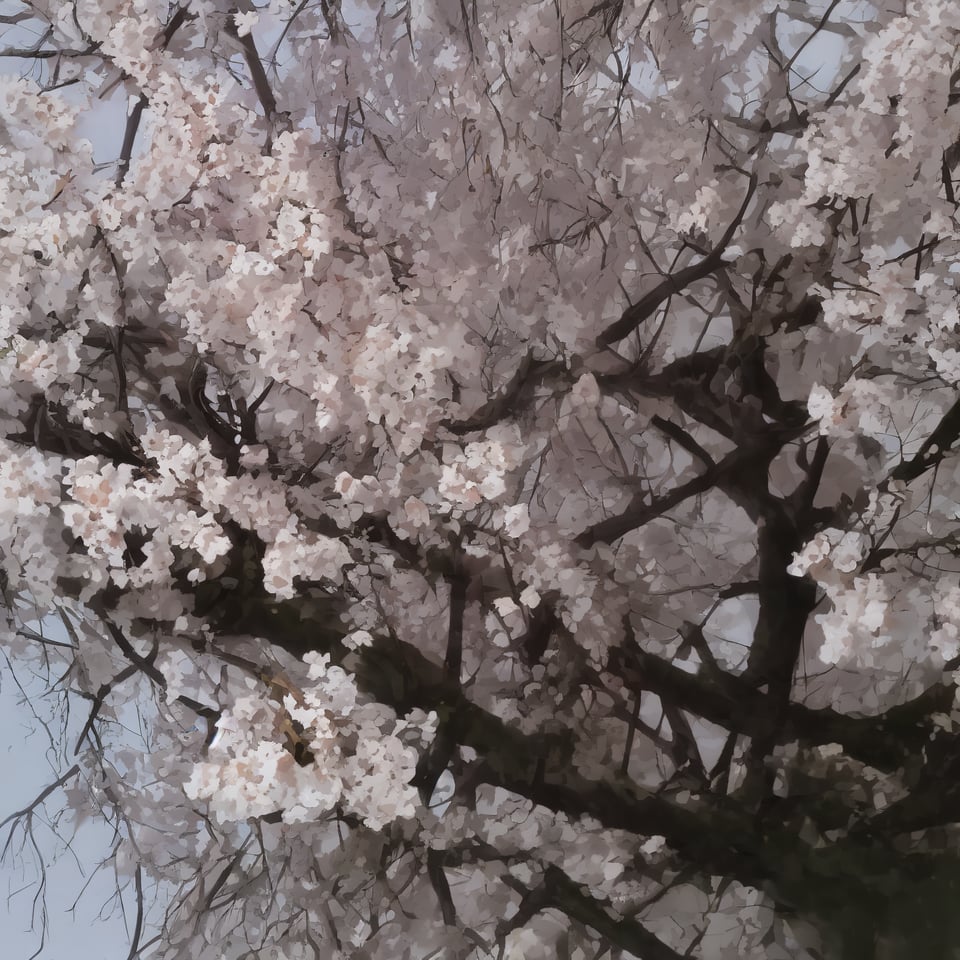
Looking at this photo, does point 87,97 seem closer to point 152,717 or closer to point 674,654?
point 152,717

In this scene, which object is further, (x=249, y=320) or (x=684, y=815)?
(x=684, y=815)

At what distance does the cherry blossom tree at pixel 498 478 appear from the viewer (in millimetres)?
1395

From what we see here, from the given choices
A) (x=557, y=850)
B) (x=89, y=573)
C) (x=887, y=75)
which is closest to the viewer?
(x=887, y=75)

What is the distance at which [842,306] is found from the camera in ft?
4.39

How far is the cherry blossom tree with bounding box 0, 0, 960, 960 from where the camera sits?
1395 mm

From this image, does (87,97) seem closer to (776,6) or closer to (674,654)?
(776,6)

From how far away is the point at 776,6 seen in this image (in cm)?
147

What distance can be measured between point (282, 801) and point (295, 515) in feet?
1.49

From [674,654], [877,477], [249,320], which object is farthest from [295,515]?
[877,477]

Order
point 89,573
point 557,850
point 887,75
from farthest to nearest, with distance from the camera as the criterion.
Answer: point 557,850 < point 89,573 < point 887,75

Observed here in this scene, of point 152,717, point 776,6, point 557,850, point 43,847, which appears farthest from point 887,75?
point 43,847

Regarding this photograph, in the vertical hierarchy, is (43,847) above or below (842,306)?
below

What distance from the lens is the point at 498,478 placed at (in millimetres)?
1350

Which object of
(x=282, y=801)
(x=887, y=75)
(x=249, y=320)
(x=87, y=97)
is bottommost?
(x=282, y=801)
